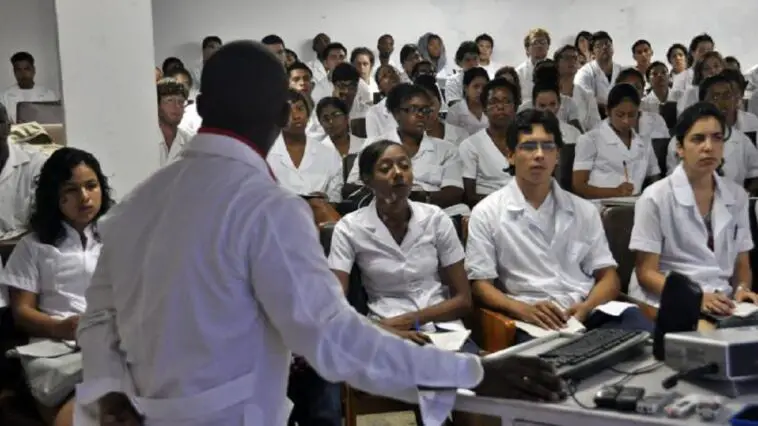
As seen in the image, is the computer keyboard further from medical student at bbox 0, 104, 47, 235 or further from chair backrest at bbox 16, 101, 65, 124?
chair backrest at bbox 16, 101, 65, 124

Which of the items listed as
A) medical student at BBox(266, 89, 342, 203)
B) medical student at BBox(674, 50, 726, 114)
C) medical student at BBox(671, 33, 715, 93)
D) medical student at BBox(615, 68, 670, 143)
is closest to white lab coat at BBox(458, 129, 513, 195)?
medical student at BBox(266, 89, 342, 203)

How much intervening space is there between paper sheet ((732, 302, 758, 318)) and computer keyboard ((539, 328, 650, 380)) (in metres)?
0.76

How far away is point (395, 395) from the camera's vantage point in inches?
59.6

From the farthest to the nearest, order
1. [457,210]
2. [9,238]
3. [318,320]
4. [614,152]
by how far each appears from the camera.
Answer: [614,152] → [457,210] → [9,238] → [318,320]

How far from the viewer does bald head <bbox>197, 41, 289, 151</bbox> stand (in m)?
1.46

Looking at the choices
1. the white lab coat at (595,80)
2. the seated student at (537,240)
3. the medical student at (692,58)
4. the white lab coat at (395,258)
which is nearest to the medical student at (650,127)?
the white lab coat at (595,80)

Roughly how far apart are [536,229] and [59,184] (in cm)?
163

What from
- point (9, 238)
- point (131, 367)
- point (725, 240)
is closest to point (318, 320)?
point (131, 367)

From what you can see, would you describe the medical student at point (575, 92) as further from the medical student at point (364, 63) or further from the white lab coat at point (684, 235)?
the white lab coat at point (684, 235)

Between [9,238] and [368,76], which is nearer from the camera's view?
[9,238]

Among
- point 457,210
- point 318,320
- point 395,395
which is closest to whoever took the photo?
point 318,320

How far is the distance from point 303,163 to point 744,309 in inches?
98.1

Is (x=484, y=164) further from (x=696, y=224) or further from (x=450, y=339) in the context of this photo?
(x=450, y=339)

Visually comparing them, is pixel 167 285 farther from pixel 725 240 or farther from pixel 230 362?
pixel 725 240
